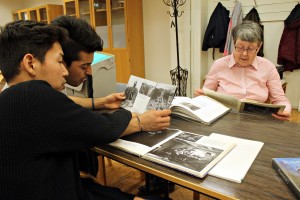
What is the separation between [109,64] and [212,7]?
9.01 feet

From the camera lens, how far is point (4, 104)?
0.63m

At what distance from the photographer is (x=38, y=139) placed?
66 centimetres

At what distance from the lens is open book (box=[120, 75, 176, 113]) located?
114cm

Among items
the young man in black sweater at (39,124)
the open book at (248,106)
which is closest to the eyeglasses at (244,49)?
the open book at (248,106)

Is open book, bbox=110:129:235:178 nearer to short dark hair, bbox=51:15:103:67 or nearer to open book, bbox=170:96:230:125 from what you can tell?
open book, bbox=170:96:230:125

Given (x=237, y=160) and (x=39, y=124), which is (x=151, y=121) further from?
(x=39, y=124)

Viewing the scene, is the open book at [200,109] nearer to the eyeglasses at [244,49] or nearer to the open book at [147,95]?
the open book at [147,95]

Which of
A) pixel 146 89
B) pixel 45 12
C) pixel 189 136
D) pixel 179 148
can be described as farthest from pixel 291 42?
pixel 45 12

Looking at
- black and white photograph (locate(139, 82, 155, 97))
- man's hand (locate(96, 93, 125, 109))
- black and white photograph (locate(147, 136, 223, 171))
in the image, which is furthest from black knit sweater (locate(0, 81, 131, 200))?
Result: man's hand (locate(96, 93, 125, 109))

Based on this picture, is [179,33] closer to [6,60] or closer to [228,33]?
[228,33]

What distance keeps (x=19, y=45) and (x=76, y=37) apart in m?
0.45

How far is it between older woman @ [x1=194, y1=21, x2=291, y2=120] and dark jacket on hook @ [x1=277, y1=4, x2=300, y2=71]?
1.86 m

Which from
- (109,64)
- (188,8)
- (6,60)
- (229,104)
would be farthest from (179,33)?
(6,60)

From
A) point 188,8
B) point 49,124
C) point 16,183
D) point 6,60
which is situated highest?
point 188,8
